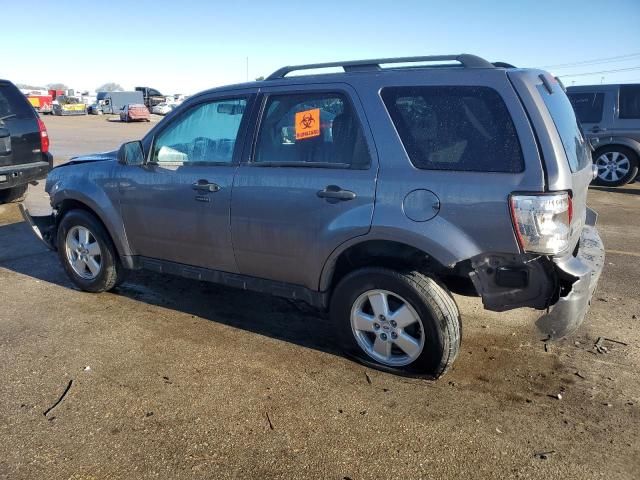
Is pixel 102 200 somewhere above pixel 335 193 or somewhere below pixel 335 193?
below

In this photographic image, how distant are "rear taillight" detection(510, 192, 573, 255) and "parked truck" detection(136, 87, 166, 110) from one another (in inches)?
2126

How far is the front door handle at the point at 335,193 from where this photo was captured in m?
3.22

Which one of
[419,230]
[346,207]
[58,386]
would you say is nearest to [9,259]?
[58,386]

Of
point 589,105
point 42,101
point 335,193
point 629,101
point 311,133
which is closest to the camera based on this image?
point 335,193

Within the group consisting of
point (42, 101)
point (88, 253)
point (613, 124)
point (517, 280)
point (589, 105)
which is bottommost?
point (88, 253)

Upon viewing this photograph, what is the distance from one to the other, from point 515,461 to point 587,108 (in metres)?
9.74

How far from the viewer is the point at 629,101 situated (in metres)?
10.1

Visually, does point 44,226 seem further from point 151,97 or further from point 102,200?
point 151,97

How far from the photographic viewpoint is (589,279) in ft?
9.85

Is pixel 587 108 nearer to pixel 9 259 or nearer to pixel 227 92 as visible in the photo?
pixel 227 92

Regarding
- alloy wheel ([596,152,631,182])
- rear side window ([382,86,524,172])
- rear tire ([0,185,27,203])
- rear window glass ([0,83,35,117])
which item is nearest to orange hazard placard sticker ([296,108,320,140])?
rear side window ([382,86,524,172])

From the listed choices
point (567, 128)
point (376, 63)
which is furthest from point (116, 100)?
point (567, 128)

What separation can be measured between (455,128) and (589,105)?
8.92m

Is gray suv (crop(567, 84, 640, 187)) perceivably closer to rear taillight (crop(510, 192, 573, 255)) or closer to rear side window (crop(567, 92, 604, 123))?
rear side window (crop(567, 92, 604, 123))
